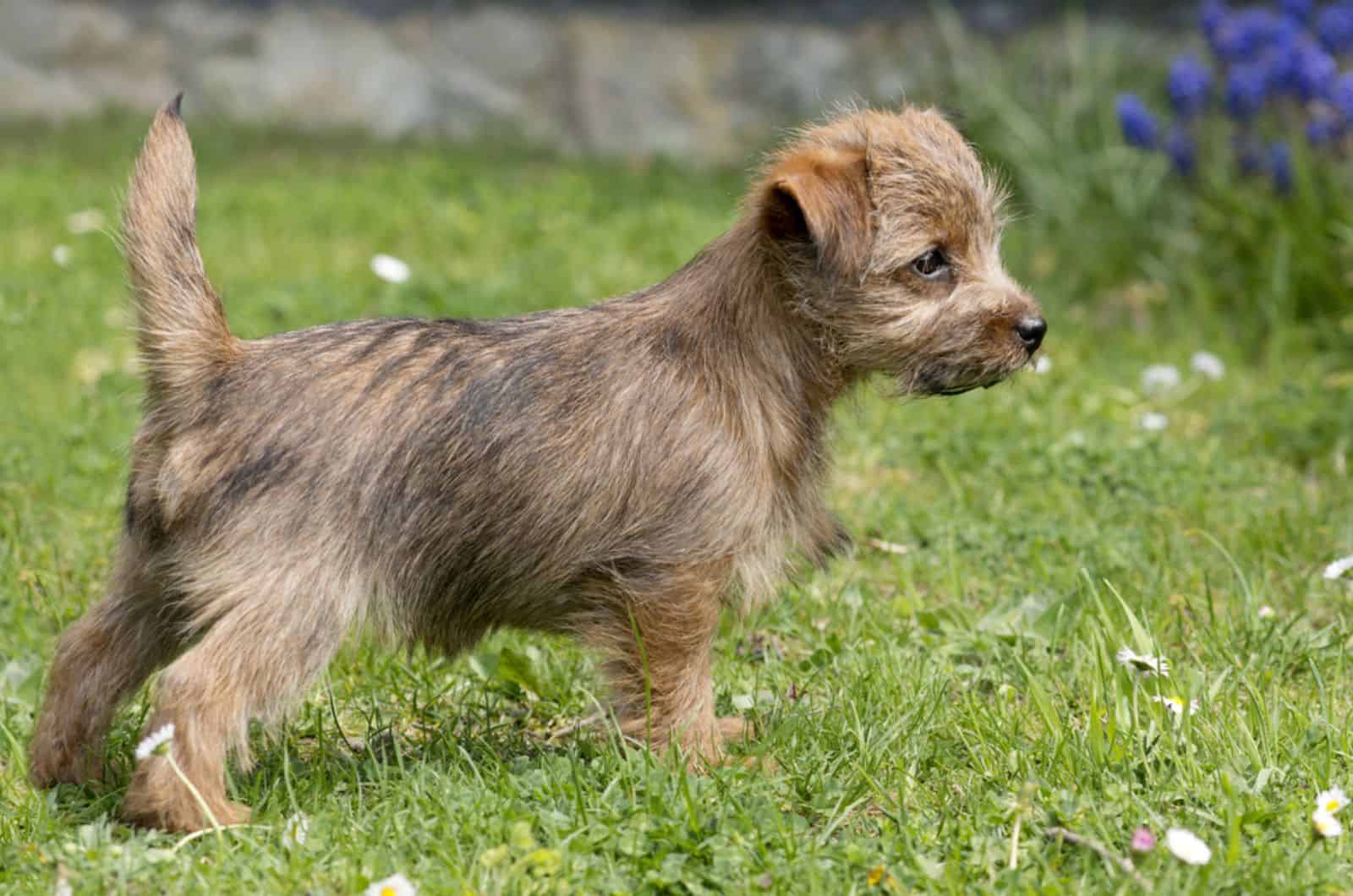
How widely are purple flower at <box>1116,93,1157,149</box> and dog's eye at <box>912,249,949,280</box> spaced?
4044mm

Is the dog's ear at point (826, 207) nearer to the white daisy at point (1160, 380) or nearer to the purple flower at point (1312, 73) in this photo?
the white daisy at point (1160, 380)

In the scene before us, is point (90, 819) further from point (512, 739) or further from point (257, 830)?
point (512, 739)

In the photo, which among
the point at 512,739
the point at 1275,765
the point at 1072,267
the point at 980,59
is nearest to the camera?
the point at 1275,765

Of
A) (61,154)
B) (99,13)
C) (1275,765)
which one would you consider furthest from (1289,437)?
(99,13)

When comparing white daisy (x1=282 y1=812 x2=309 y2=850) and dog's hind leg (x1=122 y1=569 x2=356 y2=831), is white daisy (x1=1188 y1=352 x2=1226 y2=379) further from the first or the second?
white daisy (x1=282 y1=812 x2=309 y2=850)

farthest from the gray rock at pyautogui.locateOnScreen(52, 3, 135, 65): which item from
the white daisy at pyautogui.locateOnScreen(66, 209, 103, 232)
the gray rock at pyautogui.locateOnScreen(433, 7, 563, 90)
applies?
the white daisy at pyautogui.locateOnScreen(66, 209, 103, 232)

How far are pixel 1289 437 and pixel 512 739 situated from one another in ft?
10.5

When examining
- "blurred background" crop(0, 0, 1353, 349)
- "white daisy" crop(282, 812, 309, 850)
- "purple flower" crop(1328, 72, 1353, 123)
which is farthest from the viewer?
"blurred background" crop(0, 0, 1353, 349)

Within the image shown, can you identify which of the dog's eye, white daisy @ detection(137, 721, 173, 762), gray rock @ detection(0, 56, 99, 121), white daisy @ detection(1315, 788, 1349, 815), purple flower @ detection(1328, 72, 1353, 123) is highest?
the dog's eye

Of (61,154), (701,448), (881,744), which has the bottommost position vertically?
(61,154)

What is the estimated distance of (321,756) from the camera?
11.4ft

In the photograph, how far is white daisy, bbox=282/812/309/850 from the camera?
3.08 metres

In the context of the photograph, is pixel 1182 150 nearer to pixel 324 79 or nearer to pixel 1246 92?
pixel 1246 92

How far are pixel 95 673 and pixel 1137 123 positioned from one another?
5.25 m
